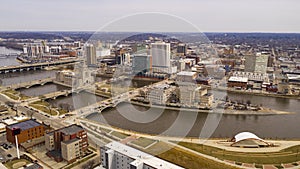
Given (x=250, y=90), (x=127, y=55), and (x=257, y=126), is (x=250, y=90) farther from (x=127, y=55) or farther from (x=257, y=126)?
(x=127, y=55)

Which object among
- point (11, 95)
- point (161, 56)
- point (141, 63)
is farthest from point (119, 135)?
point (161, 56)

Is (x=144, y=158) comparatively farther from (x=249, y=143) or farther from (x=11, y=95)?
(x=11, y=95)

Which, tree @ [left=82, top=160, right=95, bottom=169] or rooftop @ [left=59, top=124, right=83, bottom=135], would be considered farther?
rooftop @ [left=59, top=124, right=83, bottom=135]

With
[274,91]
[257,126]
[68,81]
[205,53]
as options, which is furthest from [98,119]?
[205,53]

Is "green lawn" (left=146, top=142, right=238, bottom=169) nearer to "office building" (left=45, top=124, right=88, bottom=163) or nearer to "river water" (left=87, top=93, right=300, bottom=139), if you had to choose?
"river water" (left=87, top=93, right=300, bottom=139)

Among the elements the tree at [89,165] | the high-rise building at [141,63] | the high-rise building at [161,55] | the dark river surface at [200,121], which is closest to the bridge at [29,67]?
the high-rise building at [141,63]

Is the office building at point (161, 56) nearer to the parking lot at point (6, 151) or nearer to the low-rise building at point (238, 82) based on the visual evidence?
the low-rise building at point (238, 82)

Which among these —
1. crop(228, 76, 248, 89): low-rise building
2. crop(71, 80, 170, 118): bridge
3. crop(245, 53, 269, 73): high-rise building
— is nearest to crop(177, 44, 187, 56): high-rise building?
crop(245, 53, 269, 73): high-rise building
